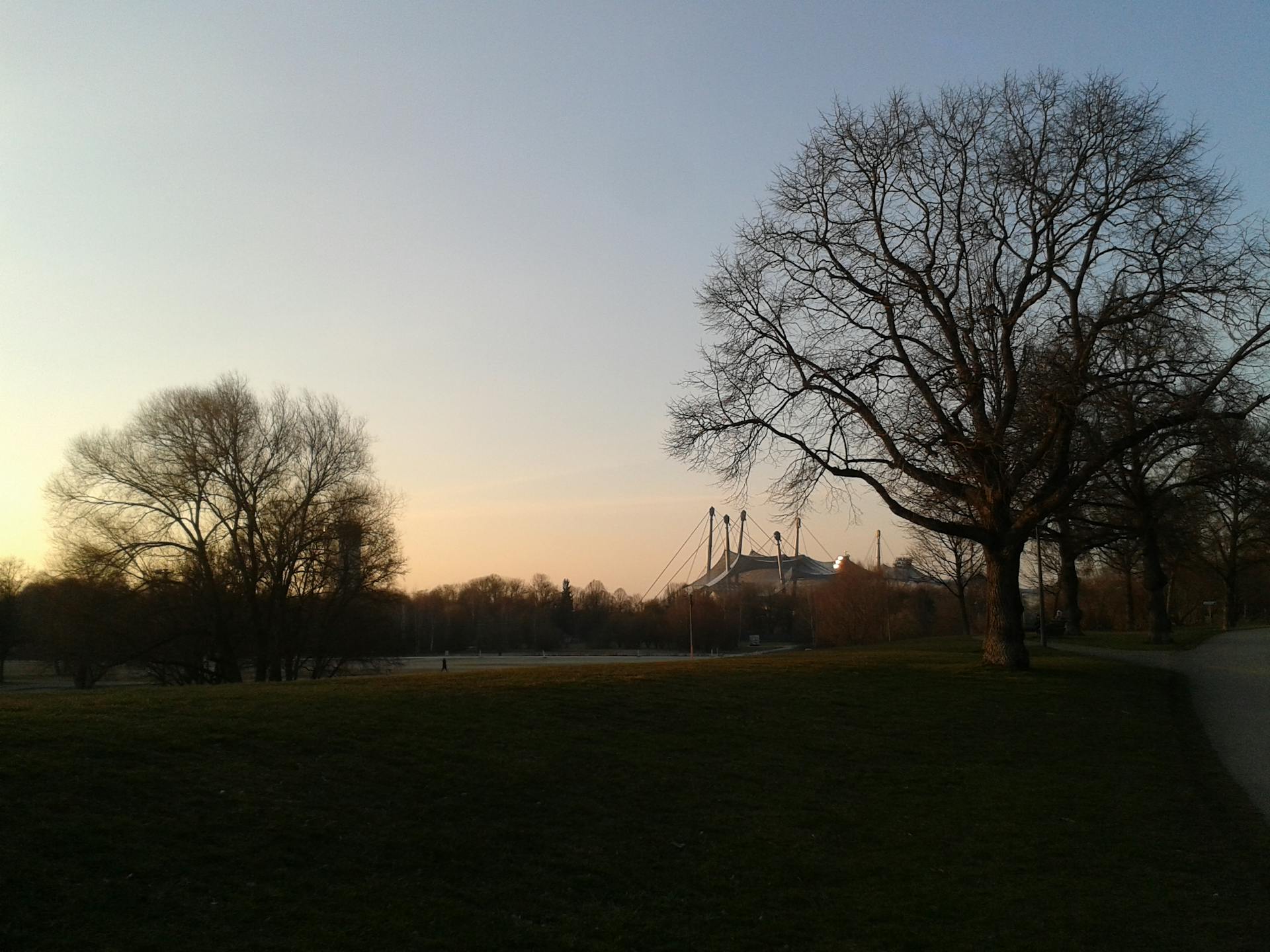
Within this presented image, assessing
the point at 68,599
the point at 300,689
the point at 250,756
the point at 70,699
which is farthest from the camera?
the point at 68,599

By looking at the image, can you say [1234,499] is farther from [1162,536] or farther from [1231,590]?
[1231,590]

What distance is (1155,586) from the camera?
3684cm

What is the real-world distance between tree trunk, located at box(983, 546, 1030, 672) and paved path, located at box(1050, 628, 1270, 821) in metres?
3.78

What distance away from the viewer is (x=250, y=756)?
957cm

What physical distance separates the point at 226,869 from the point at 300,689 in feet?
28.2

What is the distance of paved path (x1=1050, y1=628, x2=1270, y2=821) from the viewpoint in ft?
44.5

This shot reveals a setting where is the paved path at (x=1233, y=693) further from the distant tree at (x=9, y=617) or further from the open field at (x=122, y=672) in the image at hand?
the distant tree at (x=9, y=617)

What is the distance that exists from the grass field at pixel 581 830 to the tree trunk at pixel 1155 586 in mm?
23681

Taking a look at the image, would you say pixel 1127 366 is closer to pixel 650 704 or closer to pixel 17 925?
pixel 650 704

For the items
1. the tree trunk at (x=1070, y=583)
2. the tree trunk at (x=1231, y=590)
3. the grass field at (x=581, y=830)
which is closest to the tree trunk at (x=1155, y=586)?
the tree trunk at (x=1070, y=583)

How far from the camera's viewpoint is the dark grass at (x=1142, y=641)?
35094 millimetres

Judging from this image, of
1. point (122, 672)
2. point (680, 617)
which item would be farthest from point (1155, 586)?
point (680, 617)

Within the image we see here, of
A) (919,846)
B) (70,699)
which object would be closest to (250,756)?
(70,699)

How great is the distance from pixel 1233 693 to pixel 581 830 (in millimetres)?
18076
